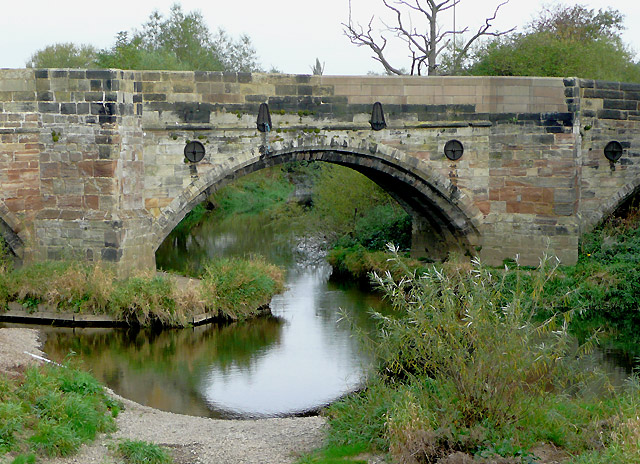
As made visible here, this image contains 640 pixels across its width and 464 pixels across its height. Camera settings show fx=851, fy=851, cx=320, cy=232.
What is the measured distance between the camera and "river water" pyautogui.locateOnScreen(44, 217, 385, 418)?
10.9 m

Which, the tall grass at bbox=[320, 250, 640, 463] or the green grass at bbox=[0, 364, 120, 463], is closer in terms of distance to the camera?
the tall grass at bbox=[320, 250, 640, 463]

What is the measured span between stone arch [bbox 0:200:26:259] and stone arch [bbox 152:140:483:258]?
2334mm

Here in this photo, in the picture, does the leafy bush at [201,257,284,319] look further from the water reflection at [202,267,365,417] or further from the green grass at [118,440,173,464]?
the green grass at [118,440,173,464]

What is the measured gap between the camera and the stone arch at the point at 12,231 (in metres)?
14.9

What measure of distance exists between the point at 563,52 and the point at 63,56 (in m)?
21.7

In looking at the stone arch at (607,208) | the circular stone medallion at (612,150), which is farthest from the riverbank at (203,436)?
the circular stone medallion at (612,150)

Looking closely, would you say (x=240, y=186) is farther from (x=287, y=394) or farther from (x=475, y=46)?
(x=287, y=394)

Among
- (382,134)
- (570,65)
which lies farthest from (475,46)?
(382,134)

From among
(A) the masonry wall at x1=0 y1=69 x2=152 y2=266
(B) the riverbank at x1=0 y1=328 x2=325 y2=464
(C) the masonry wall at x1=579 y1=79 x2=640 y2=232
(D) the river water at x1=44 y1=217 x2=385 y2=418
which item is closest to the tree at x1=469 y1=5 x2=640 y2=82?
(C) the masonry wall at x1=579 y1=79 x2=640 y2=232

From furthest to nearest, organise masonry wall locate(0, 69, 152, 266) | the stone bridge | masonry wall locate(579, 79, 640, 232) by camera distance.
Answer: masonry wall locate(579, 79, 640, 232)
the stone bridge
masonry wall locate(0, 69, 152, 266)

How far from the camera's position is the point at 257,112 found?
1527 centimetres

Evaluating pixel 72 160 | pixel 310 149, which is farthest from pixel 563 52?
pixel 72 160

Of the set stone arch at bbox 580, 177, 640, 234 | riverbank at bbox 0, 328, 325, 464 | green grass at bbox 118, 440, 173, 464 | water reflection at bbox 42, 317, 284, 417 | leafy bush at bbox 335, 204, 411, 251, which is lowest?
water reflection at bbox 42, 317, 284, 417

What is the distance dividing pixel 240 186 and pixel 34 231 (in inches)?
789
